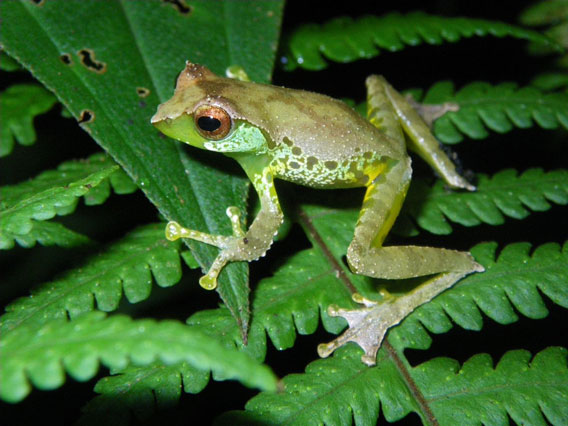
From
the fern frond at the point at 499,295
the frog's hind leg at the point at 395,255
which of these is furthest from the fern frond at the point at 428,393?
the frog's hind leg at the point at 395,255

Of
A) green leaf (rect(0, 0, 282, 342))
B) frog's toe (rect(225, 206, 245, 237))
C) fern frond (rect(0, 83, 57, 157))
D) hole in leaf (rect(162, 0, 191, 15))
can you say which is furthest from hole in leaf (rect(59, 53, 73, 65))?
frog's toe (rect(225, 206, 245, 237))

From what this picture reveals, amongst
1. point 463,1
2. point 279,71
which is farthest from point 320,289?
point 463,1

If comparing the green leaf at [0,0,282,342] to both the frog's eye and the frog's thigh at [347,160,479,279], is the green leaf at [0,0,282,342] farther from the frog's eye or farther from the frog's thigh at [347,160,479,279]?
the frog's thigh at [347,160,479,279]

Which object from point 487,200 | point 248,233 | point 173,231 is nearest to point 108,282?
point 173,231

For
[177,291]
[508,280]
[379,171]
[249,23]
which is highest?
[249,23]

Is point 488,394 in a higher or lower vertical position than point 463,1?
lower

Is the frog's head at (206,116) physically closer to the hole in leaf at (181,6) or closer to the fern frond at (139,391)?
the hole in leaf at (181,6)

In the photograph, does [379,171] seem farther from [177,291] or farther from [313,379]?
[177,291]
